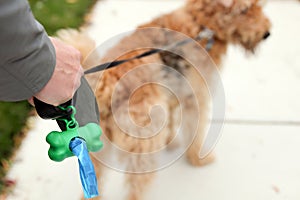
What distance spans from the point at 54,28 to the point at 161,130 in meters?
2.63

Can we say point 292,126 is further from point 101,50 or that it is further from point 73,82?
point 73,82

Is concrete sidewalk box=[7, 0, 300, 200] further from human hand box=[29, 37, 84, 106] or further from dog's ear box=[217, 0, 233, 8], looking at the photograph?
human hand box=[29, 37, 84, 106]

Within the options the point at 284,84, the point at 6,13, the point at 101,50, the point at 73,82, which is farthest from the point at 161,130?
the point at 284,84

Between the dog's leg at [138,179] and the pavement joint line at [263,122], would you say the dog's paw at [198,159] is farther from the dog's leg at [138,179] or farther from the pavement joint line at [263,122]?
the dog's leg at [138,179]

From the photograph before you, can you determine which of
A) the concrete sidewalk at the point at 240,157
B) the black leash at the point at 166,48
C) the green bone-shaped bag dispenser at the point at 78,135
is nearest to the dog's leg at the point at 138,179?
the concrete sidewalk at the point at 240,157

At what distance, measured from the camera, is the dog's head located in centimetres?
292

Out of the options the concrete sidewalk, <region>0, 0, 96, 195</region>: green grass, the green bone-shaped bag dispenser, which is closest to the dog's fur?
the concrete sidewalk

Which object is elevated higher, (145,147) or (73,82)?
(73,82)

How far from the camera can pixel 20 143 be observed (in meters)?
3.38

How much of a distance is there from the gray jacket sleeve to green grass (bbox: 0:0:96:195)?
5.69 ft

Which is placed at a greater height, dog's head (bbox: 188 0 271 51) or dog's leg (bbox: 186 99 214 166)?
dog's head (bbox: 188 0 271 51)

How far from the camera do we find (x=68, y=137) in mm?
1694

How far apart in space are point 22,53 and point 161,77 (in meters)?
1.42

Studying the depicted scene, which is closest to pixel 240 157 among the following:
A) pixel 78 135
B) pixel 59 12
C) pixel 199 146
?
pixel 199 146
